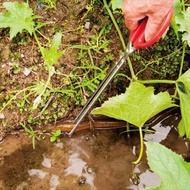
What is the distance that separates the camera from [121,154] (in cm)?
211

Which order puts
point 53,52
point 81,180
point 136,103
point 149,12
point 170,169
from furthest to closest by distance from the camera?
point 81,180 → point 53,52 → point 136,103 → point 170,169 → point 149,12

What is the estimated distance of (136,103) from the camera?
1783 millimetres

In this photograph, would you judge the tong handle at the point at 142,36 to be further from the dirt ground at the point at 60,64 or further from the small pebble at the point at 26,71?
the small pebble at the point at 26,71

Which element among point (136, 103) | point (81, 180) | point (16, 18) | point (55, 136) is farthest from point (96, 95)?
point (16, 18)

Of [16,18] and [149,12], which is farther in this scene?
[16,18]

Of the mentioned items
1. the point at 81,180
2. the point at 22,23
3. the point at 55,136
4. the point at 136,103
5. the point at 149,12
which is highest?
the point at 149,12

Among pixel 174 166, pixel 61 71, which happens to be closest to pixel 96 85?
pixel 61 71

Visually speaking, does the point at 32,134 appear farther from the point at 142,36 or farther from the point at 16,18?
the point at 142,36

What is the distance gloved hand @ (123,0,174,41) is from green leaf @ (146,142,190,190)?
17.7 inches

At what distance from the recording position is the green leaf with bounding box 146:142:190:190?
1471 millimetres

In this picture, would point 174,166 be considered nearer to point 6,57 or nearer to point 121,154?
point 121,154

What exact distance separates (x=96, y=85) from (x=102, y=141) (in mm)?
307

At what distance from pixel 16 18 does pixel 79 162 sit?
82 cm

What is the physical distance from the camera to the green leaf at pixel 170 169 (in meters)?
1.47
